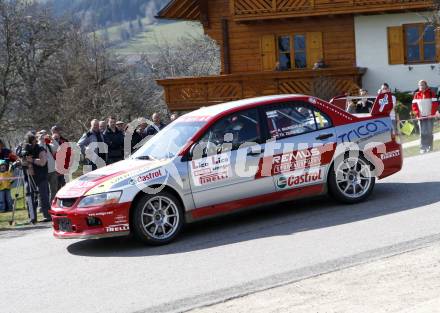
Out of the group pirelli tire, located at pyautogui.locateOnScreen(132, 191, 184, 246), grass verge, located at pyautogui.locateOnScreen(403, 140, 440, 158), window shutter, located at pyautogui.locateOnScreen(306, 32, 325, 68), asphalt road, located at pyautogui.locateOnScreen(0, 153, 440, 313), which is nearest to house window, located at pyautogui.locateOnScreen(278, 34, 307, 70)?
window shutter, located at pyautogui.locateOnScreen(306, 32, 325, 68)

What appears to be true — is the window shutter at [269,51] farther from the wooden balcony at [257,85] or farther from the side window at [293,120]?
the side window at [293,120]

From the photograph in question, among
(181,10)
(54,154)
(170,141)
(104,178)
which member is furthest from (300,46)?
(104,178)

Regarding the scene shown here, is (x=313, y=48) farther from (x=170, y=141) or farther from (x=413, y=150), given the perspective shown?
(x=170, y=141)

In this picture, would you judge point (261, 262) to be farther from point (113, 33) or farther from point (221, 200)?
point (113, 33)

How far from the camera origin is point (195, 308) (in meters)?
7.31

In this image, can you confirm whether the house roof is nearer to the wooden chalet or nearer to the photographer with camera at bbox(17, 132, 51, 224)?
the wooden chalet

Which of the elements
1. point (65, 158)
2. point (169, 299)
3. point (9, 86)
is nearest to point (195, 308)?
point (169, 299)

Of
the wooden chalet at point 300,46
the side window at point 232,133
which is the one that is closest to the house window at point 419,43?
the wooden chalet at point 300,46

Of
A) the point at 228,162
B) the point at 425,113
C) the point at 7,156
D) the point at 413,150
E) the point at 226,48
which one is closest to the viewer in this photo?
the point at 228,162

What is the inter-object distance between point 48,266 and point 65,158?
590 centimetres

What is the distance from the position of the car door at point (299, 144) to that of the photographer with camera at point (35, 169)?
176 inches

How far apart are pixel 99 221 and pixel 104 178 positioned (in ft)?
1.91

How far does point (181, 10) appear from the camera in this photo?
35.5 meters

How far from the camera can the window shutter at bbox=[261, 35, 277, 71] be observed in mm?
33812
